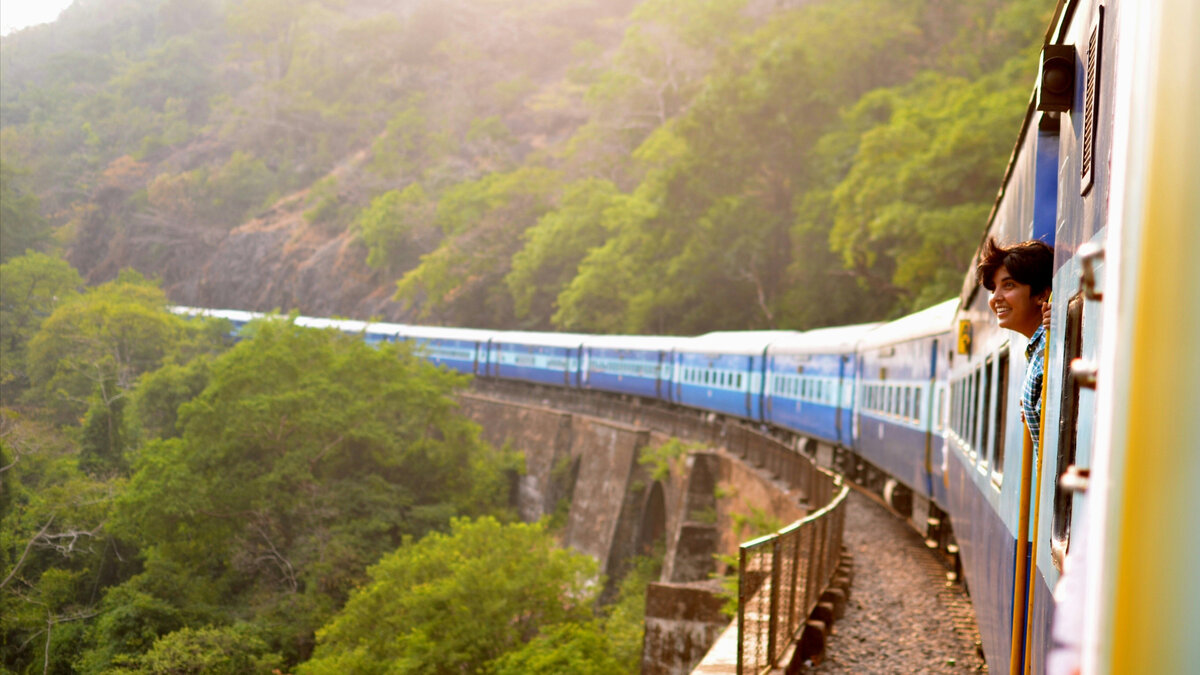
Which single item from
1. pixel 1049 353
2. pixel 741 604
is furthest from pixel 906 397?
pixel 1049 353

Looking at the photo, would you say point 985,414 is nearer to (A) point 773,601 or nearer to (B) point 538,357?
(A) point 773,601

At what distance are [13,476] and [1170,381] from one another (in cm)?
3062

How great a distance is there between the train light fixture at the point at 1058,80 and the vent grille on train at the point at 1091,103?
1.23 feet

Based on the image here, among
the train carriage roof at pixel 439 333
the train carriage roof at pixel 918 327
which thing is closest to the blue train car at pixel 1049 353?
the train carriage roof at pixel 918 327

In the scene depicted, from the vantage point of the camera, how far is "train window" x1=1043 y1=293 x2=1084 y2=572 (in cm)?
212

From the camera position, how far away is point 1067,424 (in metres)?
2.16

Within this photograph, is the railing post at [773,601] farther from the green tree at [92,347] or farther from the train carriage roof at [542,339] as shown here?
the green tree at [92,347]

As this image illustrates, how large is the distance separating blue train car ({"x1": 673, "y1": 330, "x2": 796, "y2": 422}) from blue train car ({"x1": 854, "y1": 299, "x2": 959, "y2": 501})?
6527 mm

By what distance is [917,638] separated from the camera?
834cm

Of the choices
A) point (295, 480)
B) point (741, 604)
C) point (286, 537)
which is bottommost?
point (286, 537)

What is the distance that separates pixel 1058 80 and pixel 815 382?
16.4 meters

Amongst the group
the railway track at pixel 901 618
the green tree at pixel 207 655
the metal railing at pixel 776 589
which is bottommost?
the green tree at pixel 207 655

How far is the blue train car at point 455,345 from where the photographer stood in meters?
39.2

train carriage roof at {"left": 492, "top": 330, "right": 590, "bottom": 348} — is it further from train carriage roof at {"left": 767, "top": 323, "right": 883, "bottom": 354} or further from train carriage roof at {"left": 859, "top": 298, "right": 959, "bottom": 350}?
train carriage roof at {"left": 859, "top": 298, "right": 959, "bottom": 350}
